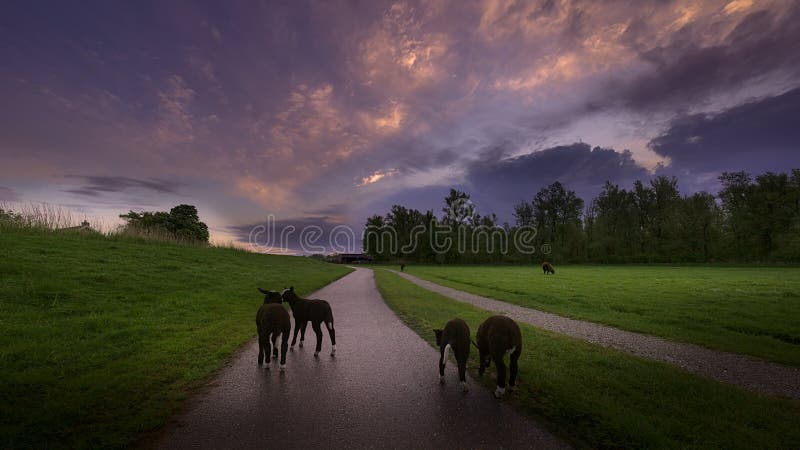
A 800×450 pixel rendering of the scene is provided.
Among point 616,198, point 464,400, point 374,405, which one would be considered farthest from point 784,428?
point 616,198

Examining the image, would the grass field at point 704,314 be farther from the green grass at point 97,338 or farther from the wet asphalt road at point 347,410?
the green grass at point 97,338

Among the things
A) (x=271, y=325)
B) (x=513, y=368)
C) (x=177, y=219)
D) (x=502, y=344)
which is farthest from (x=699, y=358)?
(x=177, y=219)

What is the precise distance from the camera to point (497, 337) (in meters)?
5.68

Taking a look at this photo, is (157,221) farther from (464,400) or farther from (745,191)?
(745,191)

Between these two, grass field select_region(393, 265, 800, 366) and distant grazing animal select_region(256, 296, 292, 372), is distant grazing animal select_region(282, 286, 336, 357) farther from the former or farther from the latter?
grass field select_region(393, 265, 800, 366)

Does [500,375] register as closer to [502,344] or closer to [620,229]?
[502,344]

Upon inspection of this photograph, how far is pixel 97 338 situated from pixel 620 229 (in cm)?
11118

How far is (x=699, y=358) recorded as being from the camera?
29.5 feet

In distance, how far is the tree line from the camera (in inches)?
2616

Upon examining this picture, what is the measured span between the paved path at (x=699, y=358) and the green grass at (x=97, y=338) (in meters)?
12.0

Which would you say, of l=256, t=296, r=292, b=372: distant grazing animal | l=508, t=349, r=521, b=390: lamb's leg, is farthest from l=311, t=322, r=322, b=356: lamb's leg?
l=508, t=349, r=521, b=390: lamb's leg

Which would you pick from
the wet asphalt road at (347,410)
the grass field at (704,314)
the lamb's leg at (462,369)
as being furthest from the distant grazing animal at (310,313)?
the grass field at (704,314)

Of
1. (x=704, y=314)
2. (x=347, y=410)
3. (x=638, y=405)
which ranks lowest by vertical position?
(x=704, y=314)

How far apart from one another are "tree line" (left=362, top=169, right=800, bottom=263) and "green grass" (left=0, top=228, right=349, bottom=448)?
3606 inches
